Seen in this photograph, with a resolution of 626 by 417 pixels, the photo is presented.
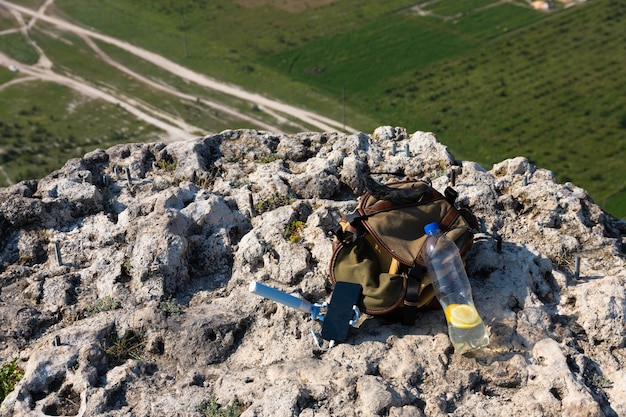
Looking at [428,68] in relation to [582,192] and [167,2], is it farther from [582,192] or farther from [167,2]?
[582,192]

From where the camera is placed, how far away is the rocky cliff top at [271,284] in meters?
9.52

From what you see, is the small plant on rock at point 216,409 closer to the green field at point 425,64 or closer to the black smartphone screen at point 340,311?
the black smartphone screen at point 340,311

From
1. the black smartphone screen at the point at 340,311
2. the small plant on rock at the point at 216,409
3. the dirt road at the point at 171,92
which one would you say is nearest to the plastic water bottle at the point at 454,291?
the black smartphone screen at the point at 340,311

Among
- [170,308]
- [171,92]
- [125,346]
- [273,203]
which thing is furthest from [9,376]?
[171,92]

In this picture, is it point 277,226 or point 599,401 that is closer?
point 599,401

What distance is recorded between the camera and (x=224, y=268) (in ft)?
40.6

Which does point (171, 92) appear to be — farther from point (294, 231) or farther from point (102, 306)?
point (102, 306)

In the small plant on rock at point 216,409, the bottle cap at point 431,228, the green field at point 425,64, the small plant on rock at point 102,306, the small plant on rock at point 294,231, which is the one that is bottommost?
the green field at point 425,64

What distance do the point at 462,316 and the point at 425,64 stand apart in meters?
67.7

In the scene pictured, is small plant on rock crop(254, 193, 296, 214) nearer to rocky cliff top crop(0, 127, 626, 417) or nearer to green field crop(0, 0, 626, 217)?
rocky cliff top crop(0, 127, 626, 417)

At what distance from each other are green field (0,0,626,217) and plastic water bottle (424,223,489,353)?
143 feet

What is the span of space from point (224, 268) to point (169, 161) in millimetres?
3807

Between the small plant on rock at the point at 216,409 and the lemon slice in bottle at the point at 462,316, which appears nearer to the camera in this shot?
the small plant on rock at the point at 216,409

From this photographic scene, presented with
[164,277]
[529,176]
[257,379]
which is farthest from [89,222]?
[529,176]
